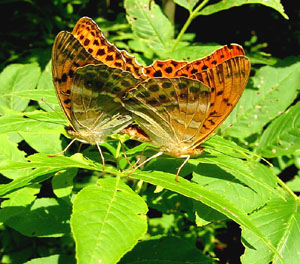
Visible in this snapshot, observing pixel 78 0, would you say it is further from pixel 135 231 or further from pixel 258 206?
pixel 135 231

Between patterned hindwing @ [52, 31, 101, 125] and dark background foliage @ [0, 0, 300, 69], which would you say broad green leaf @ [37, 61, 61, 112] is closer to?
patterned hindwing @ [52, 31, 101, 125]

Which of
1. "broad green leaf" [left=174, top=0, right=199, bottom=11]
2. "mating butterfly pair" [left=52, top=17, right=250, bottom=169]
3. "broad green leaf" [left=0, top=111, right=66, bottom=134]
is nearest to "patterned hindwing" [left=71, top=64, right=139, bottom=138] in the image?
"mating butterfly pair" [left=52, top=17, right=250, bottom=169]

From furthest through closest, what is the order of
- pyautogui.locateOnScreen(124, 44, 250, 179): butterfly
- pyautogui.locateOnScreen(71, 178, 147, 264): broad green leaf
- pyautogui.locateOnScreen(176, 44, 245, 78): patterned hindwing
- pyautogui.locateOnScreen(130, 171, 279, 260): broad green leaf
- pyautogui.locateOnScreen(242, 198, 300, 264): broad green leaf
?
1. pyautogui.locateOnScreen(176, 44, 245, 78): patterned hindwing
2. pyautogui.locateOnScreen(124, 44, 250, 179): butterfly
3. pyautogui.locateOnScreen(242, 198, 300, 264): broad green leaf
4. pyautogui.locateOnScreen(130, 171, 279, 260): broad green leaf
5. pyautogui.locateOnScreen(71, 178, 147, 264): broad green leaf

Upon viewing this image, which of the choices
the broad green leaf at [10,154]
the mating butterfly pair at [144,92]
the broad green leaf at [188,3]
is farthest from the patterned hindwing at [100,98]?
the broad green leaf at [188,3]

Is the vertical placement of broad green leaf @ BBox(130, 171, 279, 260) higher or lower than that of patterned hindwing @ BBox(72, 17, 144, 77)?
lower

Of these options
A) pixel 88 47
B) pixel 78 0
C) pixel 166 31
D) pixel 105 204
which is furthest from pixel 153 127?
pixel 78 0

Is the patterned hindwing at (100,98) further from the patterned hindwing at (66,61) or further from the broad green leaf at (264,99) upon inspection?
the broad green leaf at (264,99)
